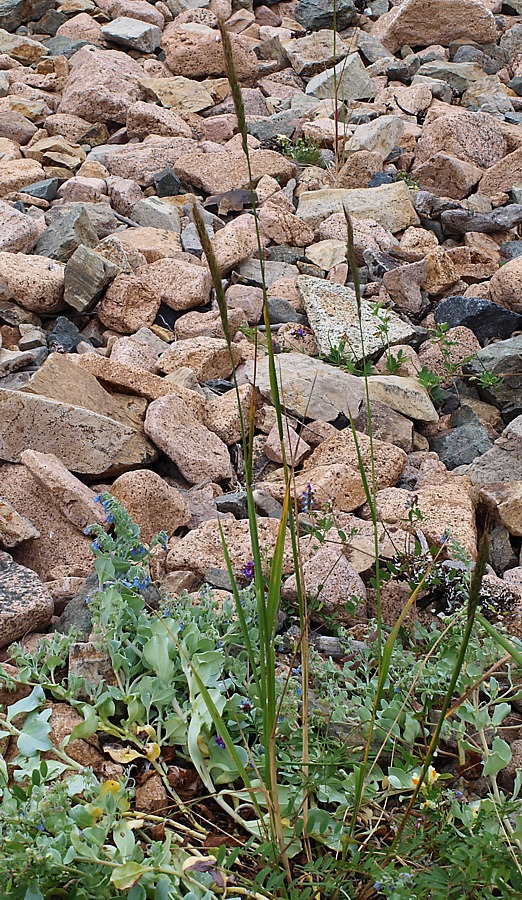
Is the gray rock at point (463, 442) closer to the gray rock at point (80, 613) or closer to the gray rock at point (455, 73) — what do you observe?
the gray rock at point (80, 613)

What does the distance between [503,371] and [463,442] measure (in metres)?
0.49

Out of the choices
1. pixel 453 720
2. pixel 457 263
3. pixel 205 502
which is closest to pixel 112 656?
pixel 453 720

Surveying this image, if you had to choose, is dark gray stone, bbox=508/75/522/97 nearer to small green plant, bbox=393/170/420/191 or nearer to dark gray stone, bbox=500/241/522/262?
small green plant, bbox=393/170/420/191

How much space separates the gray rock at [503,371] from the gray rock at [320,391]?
0.56 meters

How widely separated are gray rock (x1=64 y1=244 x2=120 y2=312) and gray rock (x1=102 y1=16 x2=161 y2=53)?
4317mm

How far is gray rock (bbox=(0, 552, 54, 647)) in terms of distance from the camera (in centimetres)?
212

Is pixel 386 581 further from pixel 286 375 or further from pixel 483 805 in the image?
pixel 286 375

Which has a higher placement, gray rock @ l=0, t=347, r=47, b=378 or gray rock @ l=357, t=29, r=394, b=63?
gray rock @ l=357, t=29, r=394, b=63

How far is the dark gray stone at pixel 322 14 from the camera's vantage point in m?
8.30

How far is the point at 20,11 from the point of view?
8070mm

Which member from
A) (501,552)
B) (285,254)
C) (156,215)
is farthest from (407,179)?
(501,552)

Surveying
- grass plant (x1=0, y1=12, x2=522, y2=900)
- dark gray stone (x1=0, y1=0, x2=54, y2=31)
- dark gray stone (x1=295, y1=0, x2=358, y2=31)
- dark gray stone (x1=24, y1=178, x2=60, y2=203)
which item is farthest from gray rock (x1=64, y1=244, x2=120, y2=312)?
dark gray stone (x1=295, y1=0, x2=358, y2=31)

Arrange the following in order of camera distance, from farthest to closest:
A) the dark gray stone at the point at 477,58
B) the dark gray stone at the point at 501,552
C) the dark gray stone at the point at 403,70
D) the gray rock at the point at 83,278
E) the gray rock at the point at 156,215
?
1. the dark gray stone at the point at 477,58
2. the dark gray stone at the point at 403,70
3. the gray rock at the point at 156,215
4. the gray rock at the point at 83,278
5. the dark gray stone at the point at 501,552

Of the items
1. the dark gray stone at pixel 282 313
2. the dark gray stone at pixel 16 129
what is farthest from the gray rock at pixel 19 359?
the dark gray stone at pixel 16 129
